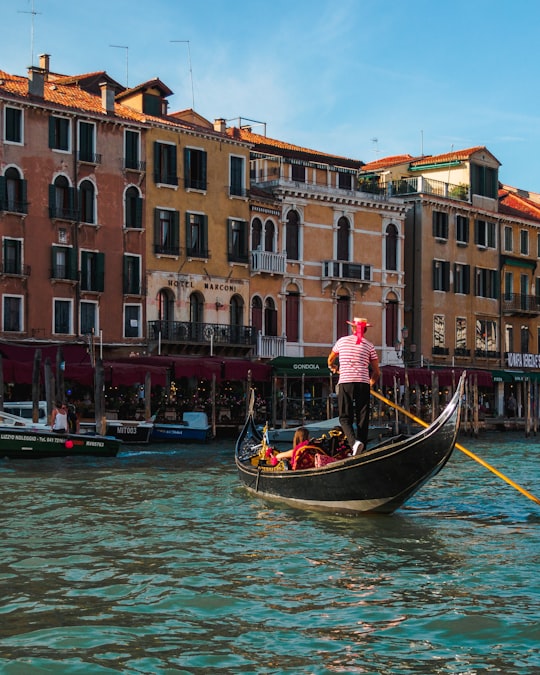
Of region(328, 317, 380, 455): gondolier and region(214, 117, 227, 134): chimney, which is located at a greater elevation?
region(214, 117, 227, 134): chimney

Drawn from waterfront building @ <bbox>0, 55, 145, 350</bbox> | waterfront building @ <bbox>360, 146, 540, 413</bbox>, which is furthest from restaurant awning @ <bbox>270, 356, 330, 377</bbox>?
waterfront building @ <bbox>360, 146, 540, 413</bbox>

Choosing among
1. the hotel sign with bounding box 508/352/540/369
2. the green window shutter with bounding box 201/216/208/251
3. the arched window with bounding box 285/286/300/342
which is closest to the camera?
the green window shutter with bounding box 201/216/208/251

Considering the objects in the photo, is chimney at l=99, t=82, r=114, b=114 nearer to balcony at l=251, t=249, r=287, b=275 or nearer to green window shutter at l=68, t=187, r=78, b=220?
green window shutter at l=68, t=187, r=78, b=220

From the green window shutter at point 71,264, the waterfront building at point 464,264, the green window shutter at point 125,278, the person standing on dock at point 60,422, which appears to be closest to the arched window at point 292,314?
the waterfront building at point 464,264

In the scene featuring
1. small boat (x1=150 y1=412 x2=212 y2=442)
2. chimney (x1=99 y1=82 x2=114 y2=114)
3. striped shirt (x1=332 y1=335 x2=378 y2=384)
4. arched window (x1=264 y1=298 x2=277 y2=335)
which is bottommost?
small boat (x1=150 y1=412 x2=212 y2=442)

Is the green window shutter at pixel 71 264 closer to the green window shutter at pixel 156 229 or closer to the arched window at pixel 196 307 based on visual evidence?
the green window shutter at pixel 156 229

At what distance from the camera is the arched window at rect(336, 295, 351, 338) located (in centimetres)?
3853

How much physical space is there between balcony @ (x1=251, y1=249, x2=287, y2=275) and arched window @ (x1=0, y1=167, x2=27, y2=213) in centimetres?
820

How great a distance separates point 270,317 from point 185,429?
780 cm

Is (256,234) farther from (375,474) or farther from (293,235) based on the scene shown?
(375,474)

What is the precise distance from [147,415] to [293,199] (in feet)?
35.1

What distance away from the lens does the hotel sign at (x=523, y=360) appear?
44.7 metres

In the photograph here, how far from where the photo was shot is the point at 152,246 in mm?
33281

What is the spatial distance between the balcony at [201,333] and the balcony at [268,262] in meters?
1.96
